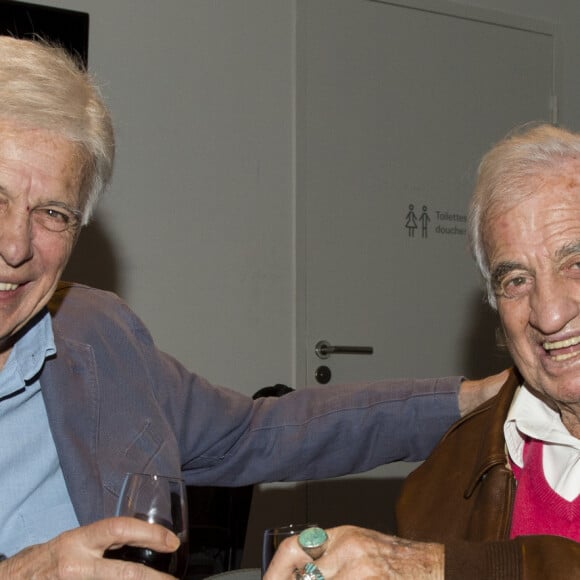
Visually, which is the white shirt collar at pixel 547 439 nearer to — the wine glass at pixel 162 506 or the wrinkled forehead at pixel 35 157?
the wine glass at pixel 162 506

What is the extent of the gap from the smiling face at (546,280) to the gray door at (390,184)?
2.76 metres

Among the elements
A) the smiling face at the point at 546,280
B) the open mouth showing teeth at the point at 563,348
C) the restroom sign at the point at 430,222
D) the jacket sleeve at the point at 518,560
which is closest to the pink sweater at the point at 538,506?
the smiling face at the point at 546,280

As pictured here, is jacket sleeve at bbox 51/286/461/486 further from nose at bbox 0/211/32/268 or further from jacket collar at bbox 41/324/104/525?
nose at bbox 0/211/32/268

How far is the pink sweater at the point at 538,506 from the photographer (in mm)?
1817

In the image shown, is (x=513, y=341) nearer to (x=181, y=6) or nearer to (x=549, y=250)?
(x=549, y=250)

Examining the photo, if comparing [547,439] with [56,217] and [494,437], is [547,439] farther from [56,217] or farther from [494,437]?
[56,217]

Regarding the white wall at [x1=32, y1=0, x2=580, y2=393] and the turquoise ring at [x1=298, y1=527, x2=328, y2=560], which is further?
the white wall at [x1=32, y1=0, x2=580, y2=393]

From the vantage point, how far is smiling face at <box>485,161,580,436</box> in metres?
1.85

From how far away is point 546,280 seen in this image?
1861mm

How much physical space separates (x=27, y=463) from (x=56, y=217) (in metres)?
0.49

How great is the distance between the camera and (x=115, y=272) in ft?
14.1

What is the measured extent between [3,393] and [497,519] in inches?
39.8

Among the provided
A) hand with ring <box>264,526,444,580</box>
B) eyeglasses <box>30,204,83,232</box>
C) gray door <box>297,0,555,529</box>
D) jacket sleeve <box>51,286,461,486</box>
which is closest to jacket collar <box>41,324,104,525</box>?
jacket sleeve <box>51,286,461,486</box>

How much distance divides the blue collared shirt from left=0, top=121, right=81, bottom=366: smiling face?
8 centimetres
